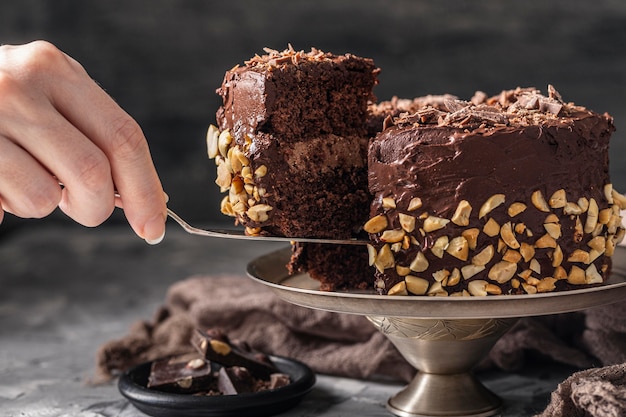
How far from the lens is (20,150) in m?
1.40

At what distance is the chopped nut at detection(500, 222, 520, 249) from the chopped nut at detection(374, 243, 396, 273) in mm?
224

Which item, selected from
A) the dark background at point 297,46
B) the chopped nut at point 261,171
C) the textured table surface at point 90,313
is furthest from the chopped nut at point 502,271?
the dark background at point 297,46

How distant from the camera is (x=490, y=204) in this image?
5.68 ft

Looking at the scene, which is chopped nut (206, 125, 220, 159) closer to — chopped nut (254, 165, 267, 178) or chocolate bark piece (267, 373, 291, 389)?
chopped nut (254, 165, 267, 178)

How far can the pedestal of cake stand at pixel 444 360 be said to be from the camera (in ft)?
6.12

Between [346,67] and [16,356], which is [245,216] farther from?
[16,356]

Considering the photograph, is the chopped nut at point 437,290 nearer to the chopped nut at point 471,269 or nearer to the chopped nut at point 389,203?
the chopped nut at point 471,269

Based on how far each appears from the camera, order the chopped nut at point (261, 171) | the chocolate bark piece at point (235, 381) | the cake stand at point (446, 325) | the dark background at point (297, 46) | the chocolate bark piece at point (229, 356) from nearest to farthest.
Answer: the cake stand at point (446, 325) → the chopped nut at point (261, 171) → the chocolate bark piece at point (235, 381) → the chocolate bark piece at point (229, 356) → the dark background at point (297, 46)

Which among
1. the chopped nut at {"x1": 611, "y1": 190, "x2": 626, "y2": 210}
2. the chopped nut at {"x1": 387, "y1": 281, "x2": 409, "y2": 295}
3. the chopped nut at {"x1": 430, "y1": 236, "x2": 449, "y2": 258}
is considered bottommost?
the chopped nut at {"x1": 387, "y1": 281, "x2": 409, "y2": 295}

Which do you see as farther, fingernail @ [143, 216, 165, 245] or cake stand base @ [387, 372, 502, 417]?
cake stand base @ [387, 372, 502, 417]

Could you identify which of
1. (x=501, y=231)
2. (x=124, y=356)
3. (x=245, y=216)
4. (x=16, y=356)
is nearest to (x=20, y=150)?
(x=245, y=216)

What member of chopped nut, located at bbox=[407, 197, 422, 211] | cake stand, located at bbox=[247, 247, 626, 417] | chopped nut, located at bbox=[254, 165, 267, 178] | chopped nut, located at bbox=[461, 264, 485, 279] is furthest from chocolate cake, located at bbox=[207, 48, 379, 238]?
chopped nut, located at bbox=[461, 264, 485, 279]

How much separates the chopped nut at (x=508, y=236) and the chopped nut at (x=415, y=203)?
169 mm

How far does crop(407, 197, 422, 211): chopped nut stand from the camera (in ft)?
5.77
